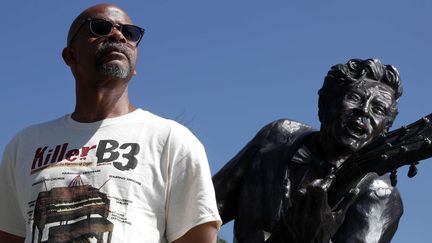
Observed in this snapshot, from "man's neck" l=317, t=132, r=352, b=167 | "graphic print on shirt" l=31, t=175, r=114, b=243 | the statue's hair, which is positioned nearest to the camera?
"graphic print on shirt" l=31, t=175, r=114, b=243

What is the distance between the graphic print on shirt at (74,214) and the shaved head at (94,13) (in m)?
0.56

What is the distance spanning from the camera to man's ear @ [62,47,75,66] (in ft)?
10.4

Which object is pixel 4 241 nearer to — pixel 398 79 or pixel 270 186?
pixel 270 186

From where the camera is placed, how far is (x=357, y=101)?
486cm

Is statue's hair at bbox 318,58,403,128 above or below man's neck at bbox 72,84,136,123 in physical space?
below

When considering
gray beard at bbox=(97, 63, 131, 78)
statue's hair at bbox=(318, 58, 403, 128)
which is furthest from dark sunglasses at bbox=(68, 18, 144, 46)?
statue's hair at bbox=(318, 58, 403, 128)

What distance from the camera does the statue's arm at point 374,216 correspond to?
4738 mm

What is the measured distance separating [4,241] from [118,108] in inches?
21.8

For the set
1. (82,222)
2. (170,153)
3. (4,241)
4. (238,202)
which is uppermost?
(170,153)

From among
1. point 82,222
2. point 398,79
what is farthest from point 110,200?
point 398,79

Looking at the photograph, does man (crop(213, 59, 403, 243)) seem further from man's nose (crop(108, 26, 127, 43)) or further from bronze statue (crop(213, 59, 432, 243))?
man's nose (crop(108, 26, 127, 43))

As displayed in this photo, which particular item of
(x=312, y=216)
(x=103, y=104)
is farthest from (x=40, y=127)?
(x=312, y=216)

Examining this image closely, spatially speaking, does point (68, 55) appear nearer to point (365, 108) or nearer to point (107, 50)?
point (107, 50)

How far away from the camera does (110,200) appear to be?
276 cm
